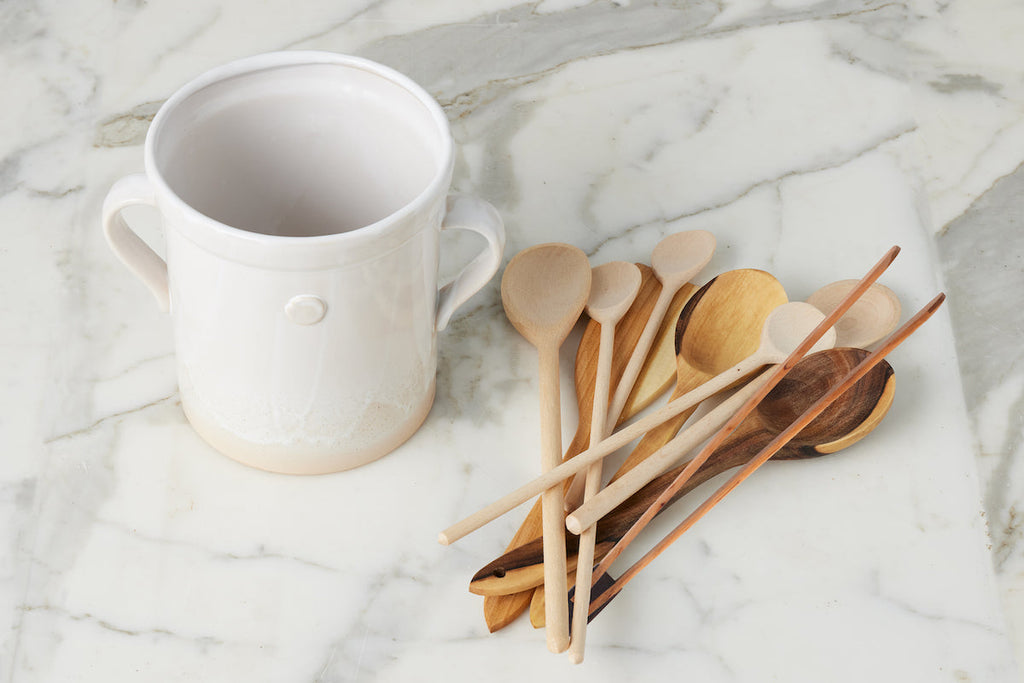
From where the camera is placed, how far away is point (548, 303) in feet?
1.92

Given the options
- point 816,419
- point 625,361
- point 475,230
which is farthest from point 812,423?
point 475,230

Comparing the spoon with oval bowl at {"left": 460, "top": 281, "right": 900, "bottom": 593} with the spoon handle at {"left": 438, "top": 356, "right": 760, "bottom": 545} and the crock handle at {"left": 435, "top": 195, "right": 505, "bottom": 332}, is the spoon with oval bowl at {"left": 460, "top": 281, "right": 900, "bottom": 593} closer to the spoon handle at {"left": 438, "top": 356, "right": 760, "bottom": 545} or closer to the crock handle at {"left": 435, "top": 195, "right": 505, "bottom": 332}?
the spoon handle at {"left": 438, "top": 356, "right": 760, "bottom": 545}

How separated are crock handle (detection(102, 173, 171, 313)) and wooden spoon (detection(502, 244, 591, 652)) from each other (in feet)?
0.63

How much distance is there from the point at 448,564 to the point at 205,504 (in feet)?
0.43

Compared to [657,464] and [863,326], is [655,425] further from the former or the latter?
[863,326]

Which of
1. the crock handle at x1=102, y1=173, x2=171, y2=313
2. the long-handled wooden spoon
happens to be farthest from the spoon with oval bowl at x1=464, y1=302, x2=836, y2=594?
the crock handle at x1=102, y1=173, x2=171, y2=313

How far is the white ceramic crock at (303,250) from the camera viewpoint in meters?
0.42

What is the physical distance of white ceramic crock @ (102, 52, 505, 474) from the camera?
419 millimetres

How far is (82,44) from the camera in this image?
76 cm

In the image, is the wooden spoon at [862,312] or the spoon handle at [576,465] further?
the wooden spoon at [862,312]

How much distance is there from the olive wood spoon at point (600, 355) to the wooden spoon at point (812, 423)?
0.03 meters

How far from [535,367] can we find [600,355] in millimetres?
54

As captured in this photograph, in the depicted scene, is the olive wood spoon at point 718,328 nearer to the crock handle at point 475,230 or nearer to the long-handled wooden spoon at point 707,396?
the long-handled wooden spoon at point 707,396

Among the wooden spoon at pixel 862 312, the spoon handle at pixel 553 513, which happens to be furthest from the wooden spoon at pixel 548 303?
the wooden spoon at pixel 862 312
